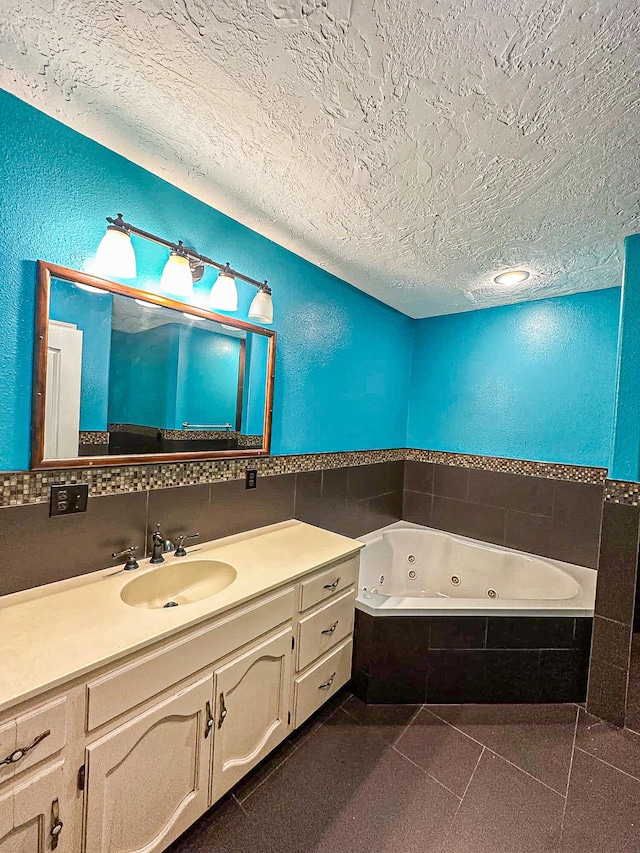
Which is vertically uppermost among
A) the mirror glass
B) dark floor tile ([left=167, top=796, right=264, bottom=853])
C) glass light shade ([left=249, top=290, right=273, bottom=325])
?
glass light shade ([left=249, top=290, right=273, bottom=325])

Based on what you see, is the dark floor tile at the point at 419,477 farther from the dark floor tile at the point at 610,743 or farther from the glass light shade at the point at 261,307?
the glass light shade at the point at 261,307

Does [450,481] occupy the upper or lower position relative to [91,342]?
lower

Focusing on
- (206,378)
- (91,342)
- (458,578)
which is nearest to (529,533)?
(458,578)

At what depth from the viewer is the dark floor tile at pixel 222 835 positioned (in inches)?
46.3

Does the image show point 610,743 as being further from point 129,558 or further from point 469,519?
point 129,558

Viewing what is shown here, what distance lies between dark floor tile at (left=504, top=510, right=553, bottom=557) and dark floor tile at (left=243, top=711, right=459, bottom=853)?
1.64m

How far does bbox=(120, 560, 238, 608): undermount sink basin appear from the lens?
4.50 feet

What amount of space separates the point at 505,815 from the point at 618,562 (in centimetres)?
116

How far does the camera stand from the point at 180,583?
4.87ft

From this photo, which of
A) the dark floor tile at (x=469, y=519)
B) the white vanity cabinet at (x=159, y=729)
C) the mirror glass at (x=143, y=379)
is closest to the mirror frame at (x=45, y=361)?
the mirror glass at (x=143, y=379)

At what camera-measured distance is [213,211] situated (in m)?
1.67

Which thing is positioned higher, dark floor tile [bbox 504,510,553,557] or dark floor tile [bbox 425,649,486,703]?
dark floor tile [bbox 504,510,553,557]

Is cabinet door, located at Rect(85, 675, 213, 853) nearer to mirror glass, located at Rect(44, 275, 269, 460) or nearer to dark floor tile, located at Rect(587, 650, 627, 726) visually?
mirror glass, located at Rect(44, 275, 269, 460)

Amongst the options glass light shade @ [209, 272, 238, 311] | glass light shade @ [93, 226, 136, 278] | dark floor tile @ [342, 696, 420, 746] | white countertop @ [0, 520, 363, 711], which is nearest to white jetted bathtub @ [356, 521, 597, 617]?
dark floor tile @ [342, 696, 420, 746]
